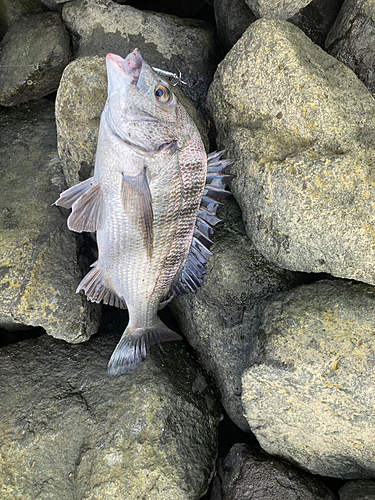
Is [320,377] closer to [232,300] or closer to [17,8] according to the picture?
[232,300]

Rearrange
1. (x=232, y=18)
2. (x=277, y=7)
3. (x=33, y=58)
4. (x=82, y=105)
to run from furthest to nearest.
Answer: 1. (x=232, y=18)
2. (x=33, y=58)
3. (x=277, y=7)
4. (x=82, y=105)

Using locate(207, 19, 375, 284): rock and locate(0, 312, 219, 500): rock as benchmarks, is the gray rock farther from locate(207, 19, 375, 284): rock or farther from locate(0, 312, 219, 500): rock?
locate(0, 312, 219, 500): rock

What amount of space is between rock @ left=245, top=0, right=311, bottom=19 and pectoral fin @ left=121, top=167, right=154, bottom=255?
5.57ft

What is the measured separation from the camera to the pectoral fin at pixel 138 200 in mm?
2457

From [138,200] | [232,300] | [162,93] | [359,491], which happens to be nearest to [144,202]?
[138,200]

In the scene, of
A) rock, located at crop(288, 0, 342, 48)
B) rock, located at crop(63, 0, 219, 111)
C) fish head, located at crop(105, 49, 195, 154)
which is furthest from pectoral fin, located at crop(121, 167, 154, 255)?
rock, located at crop(288, 0, 342, 48)

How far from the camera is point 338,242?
250cm

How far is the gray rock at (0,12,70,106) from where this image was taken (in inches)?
132

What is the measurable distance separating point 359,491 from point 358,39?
130 inches

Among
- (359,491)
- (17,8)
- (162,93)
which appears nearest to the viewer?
(162,93)

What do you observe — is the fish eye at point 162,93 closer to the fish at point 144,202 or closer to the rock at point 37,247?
the fish at point 144,202

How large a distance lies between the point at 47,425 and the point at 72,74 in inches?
101

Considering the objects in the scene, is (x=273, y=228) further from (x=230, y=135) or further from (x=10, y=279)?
(x=10, y=279)

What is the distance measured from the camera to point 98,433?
280 centimetres
